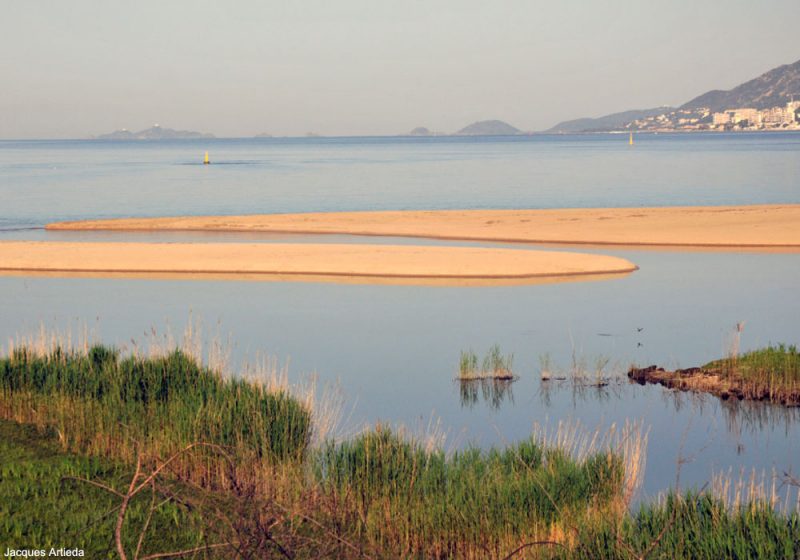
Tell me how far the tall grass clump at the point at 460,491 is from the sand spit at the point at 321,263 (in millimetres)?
19239

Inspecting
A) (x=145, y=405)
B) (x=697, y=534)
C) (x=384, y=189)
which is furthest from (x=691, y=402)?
(x=384, y=189)

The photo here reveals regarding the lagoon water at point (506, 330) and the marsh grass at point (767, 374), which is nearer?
the lagoon water at point (506, 330)

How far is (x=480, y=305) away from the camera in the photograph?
27.1 meters

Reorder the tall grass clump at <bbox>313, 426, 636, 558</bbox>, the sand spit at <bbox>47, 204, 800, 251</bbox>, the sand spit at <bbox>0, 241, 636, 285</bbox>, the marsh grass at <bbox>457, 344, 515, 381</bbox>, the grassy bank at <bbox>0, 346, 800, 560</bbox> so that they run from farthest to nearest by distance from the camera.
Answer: the sand spit at <bbox>47, 204, 800, 251</bbox> → the sand spit at <bbox>0, 241, 636, 285</bbox> → the marsh grass at <bbox>457, 344, 515, 381</bbox> → the tall grass clump at <bbox>313, 426, 636, 558</bbox> → the grassy bank at <bbox>0, 346, 800, 560</bbox>

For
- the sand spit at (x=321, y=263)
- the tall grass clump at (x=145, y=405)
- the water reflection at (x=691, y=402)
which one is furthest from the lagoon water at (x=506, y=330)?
the tall grass clump at (x=145, y=405)

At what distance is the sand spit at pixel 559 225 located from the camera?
4256 centimetres

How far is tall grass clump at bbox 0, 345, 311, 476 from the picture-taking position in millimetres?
12953

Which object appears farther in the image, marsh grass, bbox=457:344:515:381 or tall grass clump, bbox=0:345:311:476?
marsh grass, bbox=457:344:515:381

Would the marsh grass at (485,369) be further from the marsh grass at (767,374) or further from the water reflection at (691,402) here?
the marsh grass at (767,374)

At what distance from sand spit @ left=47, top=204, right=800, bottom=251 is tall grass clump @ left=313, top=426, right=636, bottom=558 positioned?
30.6 metres

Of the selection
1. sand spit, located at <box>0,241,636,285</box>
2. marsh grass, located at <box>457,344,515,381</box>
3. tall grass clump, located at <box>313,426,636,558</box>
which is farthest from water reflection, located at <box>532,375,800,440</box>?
sand spit, located at <box>0,241,636,285</box>

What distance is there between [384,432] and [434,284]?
18707 mm

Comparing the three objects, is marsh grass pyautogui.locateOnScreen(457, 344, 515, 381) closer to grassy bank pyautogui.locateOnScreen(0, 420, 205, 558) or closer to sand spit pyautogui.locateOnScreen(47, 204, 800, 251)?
grassy bank pyautogui.locateOnScreen(0, 420, 205, 558)

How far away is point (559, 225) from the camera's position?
4800 centimetres
